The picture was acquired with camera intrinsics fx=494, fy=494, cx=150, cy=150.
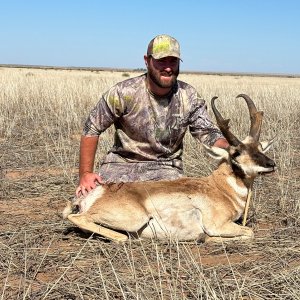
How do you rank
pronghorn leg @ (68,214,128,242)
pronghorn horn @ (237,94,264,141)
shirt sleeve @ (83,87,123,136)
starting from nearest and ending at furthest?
1. pronghorn leg @ (68,214,128,242)
2. pronghorn horn @ (237,94,264,141)
3. shirt sleeve @ (83,87,123,136)

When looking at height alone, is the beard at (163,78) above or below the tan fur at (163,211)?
above

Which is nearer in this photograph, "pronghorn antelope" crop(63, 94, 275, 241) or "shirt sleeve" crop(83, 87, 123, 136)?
"pronghorn antelope" crop(63, 94, 275, 241)

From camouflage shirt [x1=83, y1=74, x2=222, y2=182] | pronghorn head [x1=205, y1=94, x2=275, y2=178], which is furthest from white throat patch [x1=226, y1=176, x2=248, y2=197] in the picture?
camouflage shirt [x1=83, y1=74, x2=222, y2=182]

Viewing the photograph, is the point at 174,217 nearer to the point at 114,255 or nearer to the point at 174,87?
the point at 114,255

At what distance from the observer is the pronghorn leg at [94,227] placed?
4.29 metres

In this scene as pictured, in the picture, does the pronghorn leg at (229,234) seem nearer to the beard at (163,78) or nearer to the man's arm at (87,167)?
the man's arm at (87,167)

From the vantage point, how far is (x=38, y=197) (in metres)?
5.90

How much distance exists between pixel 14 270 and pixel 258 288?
5.78 ft

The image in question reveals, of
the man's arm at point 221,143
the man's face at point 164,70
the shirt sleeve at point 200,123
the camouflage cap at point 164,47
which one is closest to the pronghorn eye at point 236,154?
Result: the man's arm at point 221,143

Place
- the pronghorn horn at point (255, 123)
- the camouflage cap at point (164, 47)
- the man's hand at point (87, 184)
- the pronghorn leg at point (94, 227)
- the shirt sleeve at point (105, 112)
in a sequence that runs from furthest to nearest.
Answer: the shirt sleeve at point (105, 112)
the camouflage cap at point (164, 47)
the pronghorn horn at point (255, 123)
the man's hand at point (87, 184)
the pronghorn leg at point (94, 227)

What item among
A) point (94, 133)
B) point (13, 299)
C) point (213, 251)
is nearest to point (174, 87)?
point (94, 133)

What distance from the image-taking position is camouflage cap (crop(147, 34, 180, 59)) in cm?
493

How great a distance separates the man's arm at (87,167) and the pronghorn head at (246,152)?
1119 mm

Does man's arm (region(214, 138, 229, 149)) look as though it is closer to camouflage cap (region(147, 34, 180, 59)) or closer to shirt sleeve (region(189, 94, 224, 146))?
shirt sleeve (region(189, 94, 224, 146))
